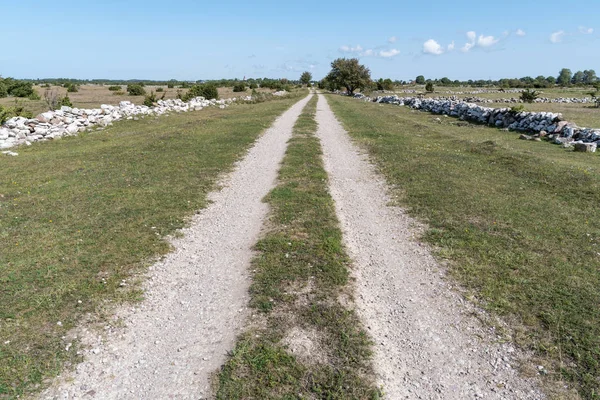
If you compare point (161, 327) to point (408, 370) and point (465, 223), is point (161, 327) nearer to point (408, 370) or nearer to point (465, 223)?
point (408, 370)

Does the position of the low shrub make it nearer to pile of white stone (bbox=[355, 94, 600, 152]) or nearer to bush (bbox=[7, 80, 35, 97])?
bush (bbox=[7, 80, 35, 97])

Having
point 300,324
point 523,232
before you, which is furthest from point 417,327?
point 523,232

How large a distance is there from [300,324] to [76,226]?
252 inches

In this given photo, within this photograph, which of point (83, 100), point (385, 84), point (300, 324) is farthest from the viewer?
point (385, 84)

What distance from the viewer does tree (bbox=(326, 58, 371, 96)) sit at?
7757 cm

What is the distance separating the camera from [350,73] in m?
77.4

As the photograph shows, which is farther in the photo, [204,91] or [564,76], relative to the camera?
[564,76]

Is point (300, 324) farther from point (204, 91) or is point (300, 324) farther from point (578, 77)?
point (578, 77)

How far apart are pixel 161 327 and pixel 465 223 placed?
23.9 ft

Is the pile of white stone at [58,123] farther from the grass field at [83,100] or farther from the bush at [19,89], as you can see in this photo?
the bush at [19,89]

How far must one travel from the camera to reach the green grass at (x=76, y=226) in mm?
5144

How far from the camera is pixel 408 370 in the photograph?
4633mm

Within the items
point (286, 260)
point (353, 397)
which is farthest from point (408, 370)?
point (286, 260)

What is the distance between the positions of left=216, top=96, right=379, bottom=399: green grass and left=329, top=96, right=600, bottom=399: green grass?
2.36 m
